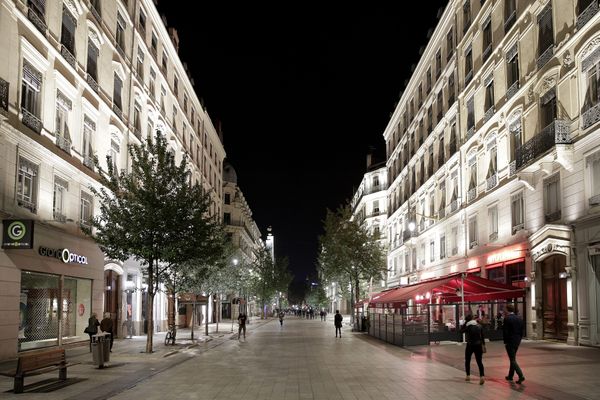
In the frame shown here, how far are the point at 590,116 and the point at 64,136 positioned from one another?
20872 millimetres

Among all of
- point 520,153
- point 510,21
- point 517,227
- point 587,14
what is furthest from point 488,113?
point 587,14

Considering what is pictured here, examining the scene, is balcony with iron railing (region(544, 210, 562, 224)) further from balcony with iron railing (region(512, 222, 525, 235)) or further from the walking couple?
the walking couple

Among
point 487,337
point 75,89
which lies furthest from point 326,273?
point 75,89

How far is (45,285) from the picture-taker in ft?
81.4

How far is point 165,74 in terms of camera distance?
152ft

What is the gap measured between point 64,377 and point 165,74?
1318 inches

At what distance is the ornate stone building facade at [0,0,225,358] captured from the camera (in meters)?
21.9

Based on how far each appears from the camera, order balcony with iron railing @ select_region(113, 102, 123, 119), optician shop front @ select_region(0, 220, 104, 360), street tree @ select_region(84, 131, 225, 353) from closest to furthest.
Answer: optician shop front @ select_region(0, 220, 104, 360) < street tree @ select_region(84, 131, 225, 353) < balcony with iron railing @ select_region(113, 102, 123, 119)

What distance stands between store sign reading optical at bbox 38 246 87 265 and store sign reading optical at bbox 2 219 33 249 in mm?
2798

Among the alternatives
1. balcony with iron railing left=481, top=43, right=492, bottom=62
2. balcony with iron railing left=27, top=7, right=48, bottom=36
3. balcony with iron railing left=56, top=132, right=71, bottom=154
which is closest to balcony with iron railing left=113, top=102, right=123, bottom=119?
balcony with iron railing left=56, top=132, right=71, bottom=154

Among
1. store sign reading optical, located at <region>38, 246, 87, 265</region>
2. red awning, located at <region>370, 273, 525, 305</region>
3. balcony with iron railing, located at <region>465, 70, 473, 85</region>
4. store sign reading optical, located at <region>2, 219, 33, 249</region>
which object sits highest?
balcony with iron railing, located at <region>465, 70, 473, 85</region>

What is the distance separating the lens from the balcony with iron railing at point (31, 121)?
2312 cm

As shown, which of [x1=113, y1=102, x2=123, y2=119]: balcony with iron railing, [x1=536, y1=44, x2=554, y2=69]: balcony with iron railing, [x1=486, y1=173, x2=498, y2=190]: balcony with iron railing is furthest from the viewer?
[x1=113, y1=102, x2=123, y2=119]: balcony with iron railing

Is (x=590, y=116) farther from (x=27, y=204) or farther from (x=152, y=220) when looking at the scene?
(x=27, y=204)
